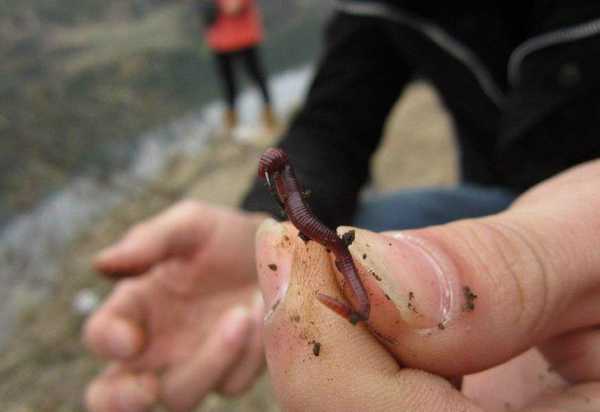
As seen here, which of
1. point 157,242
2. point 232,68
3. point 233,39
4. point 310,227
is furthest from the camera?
point 232,68

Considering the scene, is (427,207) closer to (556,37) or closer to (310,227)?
(556,37)

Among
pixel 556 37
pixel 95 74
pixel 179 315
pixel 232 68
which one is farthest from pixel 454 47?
pixel 95 74

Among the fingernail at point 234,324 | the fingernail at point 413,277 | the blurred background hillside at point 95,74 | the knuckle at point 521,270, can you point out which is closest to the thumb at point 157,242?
the fingernail at point 234,324

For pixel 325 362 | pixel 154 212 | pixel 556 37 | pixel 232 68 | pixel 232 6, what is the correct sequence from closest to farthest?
pixel 325 362
pixel 556 37
pixel 154 212
pixel 232 6
pixel 232 68

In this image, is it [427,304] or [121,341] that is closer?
[427,304]

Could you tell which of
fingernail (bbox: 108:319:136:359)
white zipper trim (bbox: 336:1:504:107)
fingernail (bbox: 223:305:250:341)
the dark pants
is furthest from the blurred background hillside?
white zipper trim (bbox: 336:1:504:107)

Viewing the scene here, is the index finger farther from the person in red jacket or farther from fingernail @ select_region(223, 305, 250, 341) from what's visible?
the person in red jacket
